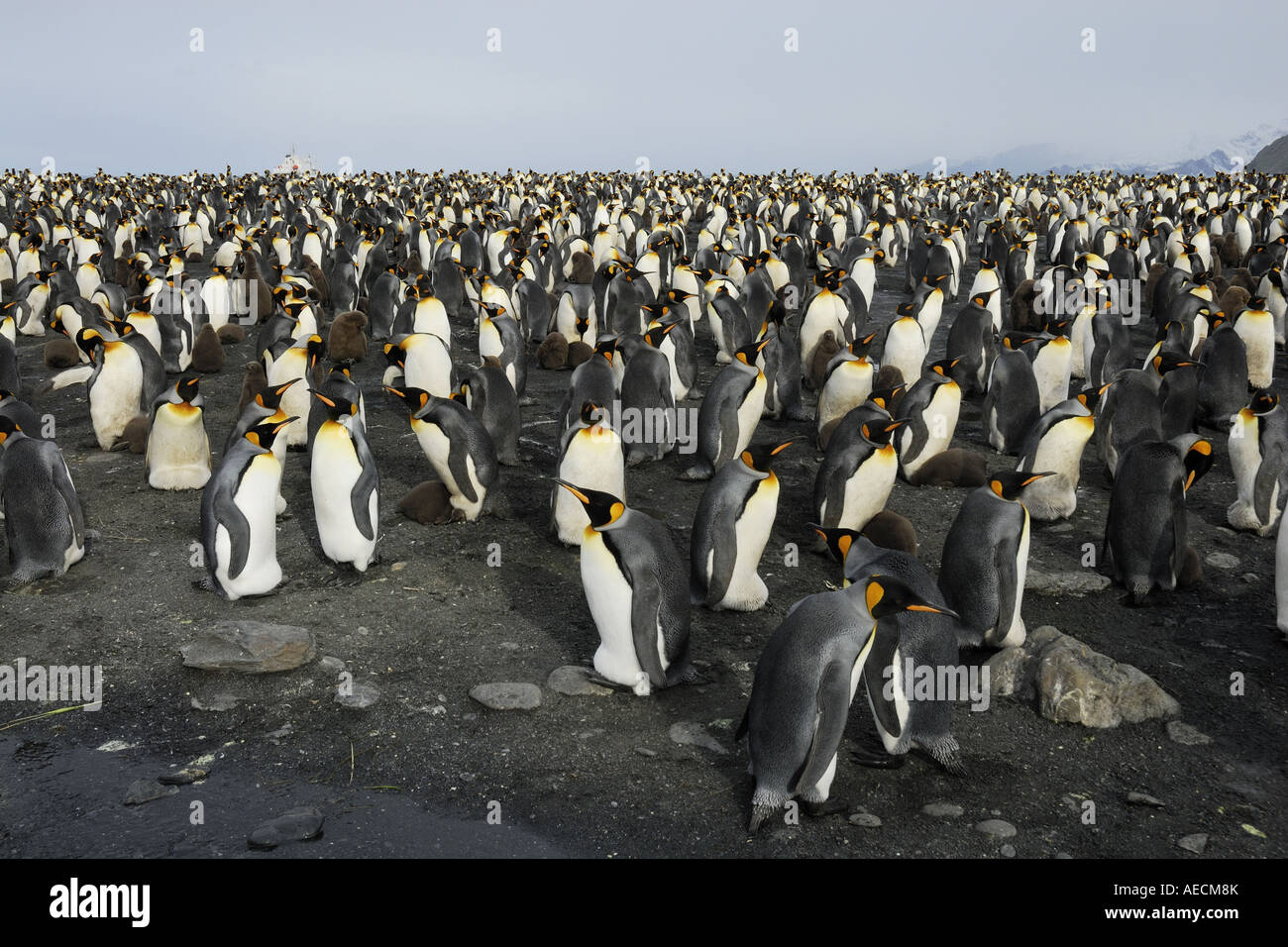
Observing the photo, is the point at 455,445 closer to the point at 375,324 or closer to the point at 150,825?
the point at 150,825

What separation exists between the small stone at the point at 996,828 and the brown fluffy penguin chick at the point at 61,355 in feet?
36.5

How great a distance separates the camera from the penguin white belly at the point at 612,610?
4.57 metres

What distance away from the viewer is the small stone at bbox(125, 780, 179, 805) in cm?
376

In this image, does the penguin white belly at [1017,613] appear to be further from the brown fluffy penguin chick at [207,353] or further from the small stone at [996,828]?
the brown fluffy penguin chick at [207,353]

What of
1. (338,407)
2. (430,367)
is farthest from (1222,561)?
(430,367)

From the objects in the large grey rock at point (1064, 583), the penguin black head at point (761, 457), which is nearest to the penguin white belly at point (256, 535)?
the penguin black head at point (761, 457)

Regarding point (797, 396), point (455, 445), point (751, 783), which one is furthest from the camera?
point (797, 396)

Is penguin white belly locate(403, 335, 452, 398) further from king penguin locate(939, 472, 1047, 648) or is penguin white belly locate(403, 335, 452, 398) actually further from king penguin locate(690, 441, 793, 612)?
king penguin locate(939, 472, 1047, 648)

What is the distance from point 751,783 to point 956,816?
2.56ft

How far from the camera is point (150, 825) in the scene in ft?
11.8

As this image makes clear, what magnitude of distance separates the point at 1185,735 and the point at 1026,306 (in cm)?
988

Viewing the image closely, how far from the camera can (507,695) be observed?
4543 millimetres
